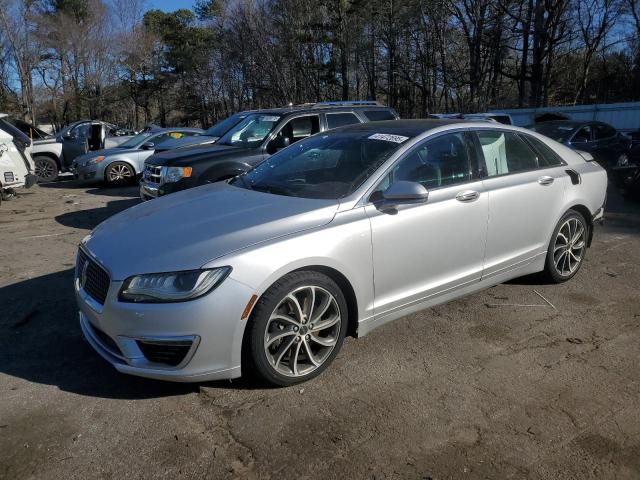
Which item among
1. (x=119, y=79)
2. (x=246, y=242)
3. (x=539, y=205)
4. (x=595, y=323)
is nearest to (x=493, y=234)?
(x=539, y=205)

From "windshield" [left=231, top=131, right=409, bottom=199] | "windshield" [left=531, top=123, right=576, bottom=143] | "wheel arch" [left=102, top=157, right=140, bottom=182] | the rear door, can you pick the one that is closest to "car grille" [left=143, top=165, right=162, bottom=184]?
"windshield" [left=231, top=131, right=409, bottom=199]

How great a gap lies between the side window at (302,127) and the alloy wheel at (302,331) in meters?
5.34

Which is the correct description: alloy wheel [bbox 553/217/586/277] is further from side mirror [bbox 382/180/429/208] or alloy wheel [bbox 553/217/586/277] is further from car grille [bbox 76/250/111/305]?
car grille [bbox 76/250/111/305]

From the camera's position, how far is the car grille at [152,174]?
8205 mm

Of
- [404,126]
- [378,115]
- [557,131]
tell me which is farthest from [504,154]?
[557,131]

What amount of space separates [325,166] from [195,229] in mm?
1287

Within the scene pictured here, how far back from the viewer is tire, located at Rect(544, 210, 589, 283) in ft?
A: 16.3

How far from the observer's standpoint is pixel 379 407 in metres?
3.20

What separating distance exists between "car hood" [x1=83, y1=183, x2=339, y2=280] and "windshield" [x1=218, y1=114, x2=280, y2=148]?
14.9 ft

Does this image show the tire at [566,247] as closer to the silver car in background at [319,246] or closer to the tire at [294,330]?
the silver car in background at [319,246]

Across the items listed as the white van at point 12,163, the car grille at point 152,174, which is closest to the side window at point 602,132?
the car grille at point 152,174

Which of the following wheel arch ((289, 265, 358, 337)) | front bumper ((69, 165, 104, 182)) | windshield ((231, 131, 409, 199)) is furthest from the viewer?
front bumper ((69, 165, 104, 182))

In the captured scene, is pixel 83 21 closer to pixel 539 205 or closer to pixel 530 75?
pixel 530 75

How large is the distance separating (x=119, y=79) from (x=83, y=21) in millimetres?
4872
